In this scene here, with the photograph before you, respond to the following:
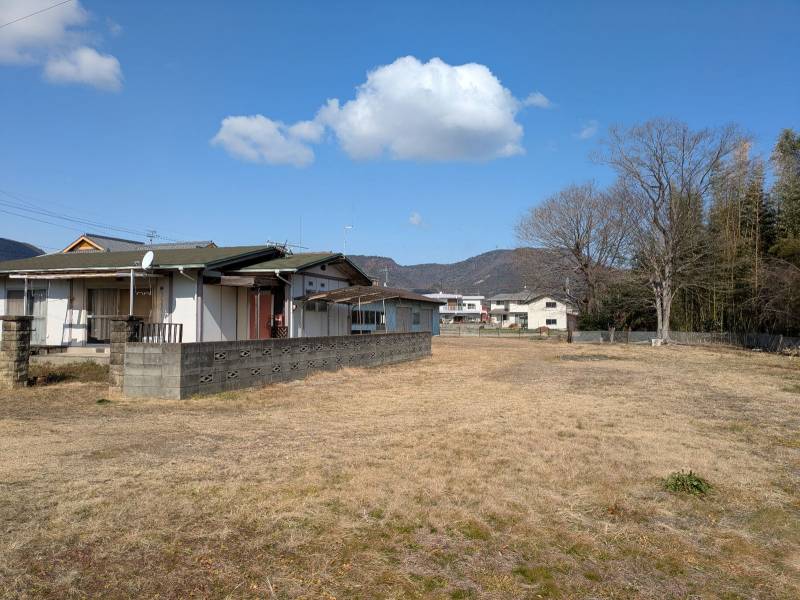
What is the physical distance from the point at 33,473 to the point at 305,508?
8.38ft

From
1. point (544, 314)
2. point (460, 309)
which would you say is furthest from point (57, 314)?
point (460, 309)

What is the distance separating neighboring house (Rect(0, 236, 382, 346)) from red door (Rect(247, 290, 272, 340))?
3cm

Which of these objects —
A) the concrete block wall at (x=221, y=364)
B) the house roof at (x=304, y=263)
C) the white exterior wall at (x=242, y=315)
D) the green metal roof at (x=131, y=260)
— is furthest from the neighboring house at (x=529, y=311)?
the concrete block wall at (x=221, y=364)

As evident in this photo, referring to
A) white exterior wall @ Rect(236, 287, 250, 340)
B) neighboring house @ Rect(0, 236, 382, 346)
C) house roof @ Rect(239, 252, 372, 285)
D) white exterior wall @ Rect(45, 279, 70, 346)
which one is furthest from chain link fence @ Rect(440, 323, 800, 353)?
white exterior wall @ Rect(45, 279, 70, 346)

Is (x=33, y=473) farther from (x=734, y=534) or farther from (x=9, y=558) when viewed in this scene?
(x=734, y=534)

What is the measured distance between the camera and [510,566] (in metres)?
3.29

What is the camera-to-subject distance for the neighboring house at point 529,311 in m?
63.7

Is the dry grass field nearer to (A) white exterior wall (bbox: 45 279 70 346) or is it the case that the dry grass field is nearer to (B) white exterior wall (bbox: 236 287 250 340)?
(B) white exterior wall (bbox: 236 287 250 340)

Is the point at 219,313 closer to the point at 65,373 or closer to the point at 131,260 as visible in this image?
the point at 131,260

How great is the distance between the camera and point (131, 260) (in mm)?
15062

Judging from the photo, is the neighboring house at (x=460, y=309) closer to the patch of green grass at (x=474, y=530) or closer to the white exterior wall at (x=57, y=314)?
the white exterior wall at (x=57, y=314)

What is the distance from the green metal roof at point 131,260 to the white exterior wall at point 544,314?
5152cm

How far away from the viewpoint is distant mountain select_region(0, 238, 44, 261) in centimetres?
4878

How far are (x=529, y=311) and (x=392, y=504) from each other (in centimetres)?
6405
